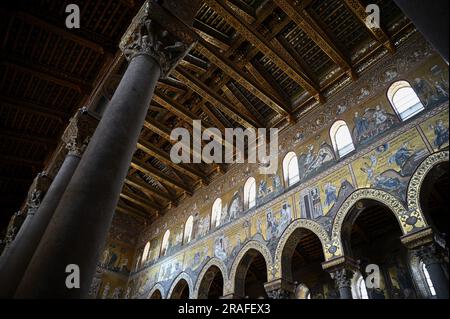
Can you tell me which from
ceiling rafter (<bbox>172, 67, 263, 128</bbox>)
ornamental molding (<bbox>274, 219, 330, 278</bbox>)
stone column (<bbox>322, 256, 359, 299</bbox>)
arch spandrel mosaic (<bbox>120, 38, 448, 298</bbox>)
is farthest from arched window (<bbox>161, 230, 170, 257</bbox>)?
stone column (<bbox>322, 256, 359, 299</bbox>)

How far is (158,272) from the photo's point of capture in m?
15.0

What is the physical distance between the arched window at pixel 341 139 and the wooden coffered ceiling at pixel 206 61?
137 cm

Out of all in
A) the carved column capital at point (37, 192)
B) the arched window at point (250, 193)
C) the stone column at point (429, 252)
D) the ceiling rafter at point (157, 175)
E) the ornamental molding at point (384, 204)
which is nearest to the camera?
the stone column at point (429, 252)

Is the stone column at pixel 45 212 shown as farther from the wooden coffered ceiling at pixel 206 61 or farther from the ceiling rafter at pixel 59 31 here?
the ceiling rafter at pixel 59 31

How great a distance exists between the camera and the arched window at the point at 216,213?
13.1 meters

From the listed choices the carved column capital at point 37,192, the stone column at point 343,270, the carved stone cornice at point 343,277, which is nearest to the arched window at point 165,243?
the carved column capital at point 37,192

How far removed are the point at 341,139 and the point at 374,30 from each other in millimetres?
3289

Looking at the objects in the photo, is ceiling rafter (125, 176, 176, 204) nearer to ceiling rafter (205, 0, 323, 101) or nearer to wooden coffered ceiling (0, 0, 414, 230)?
wooden coffered ceiling (0, 0, 414, 230)

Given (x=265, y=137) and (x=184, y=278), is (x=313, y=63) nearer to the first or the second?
(x=265, y=137)

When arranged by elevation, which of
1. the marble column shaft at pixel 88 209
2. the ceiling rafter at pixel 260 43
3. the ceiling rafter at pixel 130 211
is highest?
the ceiling rafter at pixel 130 211

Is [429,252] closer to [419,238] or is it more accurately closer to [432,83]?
[419,238]

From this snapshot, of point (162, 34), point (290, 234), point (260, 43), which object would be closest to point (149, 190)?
point (290, 234)

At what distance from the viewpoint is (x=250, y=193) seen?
40.3 feet

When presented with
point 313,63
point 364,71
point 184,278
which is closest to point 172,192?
point 184,278
